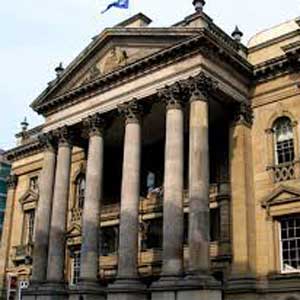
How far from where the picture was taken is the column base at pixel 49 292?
90.5 feet

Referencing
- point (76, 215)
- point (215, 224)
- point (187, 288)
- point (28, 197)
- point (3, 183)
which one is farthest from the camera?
point (3, 183)

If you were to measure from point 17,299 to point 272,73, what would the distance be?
860 inches

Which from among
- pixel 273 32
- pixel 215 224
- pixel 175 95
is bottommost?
pixel 215 224

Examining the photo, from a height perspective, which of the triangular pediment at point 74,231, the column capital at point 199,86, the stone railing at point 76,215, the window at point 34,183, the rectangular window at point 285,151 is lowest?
the triangular pediment at point 74,231

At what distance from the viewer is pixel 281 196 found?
2538cm

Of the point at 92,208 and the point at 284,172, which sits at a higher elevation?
the point at 284,172

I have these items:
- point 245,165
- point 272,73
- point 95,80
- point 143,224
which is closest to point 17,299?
point 143,224

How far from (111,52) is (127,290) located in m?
12.6

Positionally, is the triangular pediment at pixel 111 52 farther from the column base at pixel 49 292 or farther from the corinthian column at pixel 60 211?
the column base at pixel 49 292

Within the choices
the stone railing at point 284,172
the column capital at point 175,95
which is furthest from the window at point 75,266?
the stone railing at point 284,172

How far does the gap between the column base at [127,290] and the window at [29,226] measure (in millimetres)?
15586

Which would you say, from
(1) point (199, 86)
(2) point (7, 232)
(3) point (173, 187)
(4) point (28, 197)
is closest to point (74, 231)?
(4) point (28, 197)

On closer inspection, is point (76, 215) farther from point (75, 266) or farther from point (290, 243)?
point (290, 243)

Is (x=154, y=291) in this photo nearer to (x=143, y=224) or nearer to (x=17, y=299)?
(x=143, y=224)
